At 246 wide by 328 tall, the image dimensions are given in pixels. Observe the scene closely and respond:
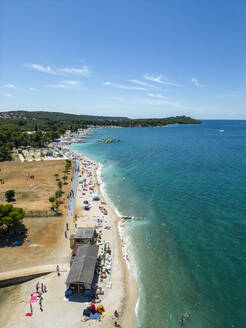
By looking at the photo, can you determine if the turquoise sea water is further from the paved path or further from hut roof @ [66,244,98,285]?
the paved path

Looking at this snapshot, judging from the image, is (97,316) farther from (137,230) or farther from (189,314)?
(137,230)

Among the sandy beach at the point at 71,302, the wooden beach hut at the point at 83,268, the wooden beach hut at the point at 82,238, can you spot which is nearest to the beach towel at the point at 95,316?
the sandy beach at the point at 71,302

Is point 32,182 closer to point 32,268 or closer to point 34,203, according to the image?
point 34,203

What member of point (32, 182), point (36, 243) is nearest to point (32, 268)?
point (36, 243)

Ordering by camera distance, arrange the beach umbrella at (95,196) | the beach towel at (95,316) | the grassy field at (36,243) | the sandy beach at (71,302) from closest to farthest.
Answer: the sandy beach at (71,302), the beach towel at (95,316), the grassy field at (36,243), the beach umbrella at (95,196)

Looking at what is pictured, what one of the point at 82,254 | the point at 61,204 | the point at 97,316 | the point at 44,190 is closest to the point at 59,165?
the point at 44,190

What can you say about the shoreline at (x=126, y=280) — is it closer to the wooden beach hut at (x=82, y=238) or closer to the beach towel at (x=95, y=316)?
the beach towel at (x=95, y=316)

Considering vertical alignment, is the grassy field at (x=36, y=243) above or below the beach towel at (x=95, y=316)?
above

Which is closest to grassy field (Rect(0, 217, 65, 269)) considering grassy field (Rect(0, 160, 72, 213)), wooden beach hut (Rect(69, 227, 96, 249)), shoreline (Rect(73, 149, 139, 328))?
wooden beach hut (Rect(69, 227, 96, 249))

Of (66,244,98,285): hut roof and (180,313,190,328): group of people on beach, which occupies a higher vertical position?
(66,244,98,285): hut roof
